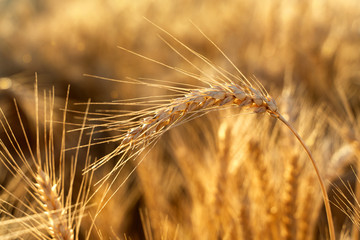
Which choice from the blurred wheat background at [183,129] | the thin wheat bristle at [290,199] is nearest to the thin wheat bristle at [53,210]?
the blurred wheat background at [183,129]

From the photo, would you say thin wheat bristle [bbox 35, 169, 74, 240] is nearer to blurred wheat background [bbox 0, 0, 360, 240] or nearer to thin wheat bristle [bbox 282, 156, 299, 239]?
blurred wheat background [bbox 0, 0, 360, 240]

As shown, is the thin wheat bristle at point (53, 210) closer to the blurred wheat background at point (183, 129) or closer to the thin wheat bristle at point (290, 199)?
the blurred wheat background at point (183, 129)

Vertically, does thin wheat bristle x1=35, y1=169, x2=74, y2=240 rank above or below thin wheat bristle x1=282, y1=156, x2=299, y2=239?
above

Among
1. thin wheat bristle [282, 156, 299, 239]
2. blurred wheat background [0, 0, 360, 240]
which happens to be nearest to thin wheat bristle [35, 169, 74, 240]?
blurred wheat background [0, 0, 360, 240]

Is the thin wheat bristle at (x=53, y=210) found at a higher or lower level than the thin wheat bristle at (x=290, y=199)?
higher

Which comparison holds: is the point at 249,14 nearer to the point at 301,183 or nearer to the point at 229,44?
the point at 229,44

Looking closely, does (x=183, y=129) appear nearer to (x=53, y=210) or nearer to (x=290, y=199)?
(x=290, y=199)

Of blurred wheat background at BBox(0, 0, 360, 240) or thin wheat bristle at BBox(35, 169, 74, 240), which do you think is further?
blurred wheat background at BBox(0, 0, 360, 240)

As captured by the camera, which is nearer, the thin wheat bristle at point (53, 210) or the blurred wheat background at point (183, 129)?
the thin wheat bristle at point (53, 210)
